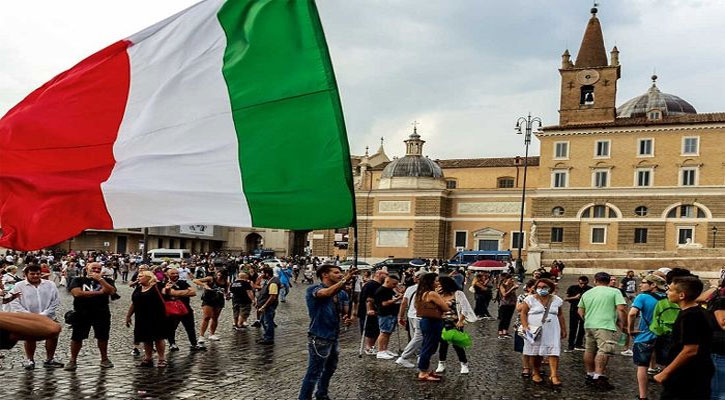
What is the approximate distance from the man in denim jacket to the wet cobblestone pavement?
1.19 metres

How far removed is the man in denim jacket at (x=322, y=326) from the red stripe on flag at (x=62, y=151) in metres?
2.77

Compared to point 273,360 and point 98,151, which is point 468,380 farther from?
point 98,151

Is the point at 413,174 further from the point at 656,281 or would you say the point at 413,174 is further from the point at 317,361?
the point at 317,361

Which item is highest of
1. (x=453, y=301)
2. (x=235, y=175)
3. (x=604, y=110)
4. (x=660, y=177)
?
(x=604, y=110)

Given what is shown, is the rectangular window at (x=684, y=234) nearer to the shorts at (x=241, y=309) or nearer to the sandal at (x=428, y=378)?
the shorts at (x=241, y=309)

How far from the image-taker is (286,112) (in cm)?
601

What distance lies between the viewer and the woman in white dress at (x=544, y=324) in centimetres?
957

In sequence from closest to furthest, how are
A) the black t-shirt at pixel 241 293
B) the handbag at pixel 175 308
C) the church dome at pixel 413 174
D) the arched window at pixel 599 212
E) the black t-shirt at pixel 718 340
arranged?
the black t-shirt at pixel 718 340
the handbag at pixel 175 308
the black t-shirt at pixel 241 293
the arched window at pixel 599 212
the church dome at pixel 413 174

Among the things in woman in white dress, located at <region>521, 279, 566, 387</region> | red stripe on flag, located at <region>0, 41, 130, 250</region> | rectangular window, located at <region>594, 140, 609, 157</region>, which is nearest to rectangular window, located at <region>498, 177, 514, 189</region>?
rectangular window, located at <region>594, 140, 609, 157</region>

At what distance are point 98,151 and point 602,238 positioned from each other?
54.7 m

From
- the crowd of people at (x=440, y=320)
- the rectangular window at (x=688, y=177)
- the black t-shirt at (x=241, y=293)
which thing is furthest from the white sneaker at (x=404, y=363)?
the rectangular window at (x=688, y=177)

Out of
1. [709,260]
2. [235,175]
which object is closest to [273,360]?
[235,175]

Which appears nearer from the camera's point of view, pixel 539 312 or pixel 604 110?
pixel 539 312

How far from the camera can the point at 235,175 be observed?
19.4 feet
